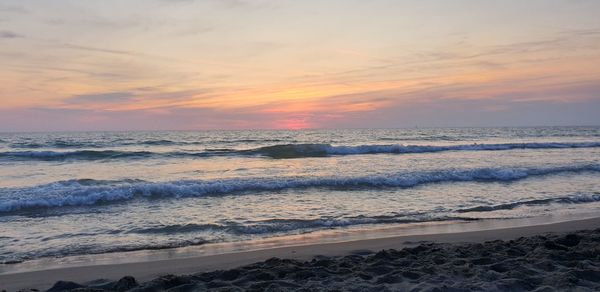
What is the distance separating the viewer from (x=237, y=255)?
6.67 m

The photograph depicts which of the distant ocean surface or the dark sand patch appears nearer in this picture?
the dark sand patch

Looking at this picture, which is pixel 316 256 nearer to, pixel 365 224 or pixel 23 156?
pixel 365 224

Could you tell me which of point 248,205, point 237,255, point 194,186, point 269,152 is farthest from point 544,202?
point 269,152

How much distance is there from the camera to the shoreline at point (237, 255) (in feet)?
18.8

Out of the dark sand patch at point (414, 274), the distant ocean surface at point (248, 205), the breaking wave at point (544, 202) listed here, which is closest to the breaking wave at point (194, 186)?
the distant ocean surface at point (248, 205)

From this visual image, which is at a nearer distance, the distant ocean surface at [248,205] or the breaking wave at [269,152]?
the distant ocean surface at [248,205]

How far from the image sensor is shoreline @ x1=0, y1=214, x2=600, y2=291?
5.74 meters

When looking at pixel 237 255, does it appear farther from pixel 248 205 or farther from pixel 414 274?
pixel 248 205

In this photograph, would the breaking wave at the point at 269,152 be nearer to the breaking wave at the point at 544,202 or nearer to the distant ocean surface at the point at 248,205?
the distant ocean surface at the point at 248,205

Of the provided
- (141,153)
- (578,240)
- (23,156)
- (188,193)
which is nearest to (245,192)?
(188,193)

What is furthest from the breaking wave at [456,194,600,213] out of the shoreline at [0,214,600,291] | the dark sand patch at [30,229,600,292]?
the dark sand patch at [30,229,600,292]

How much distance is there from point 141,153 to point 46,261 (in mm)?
23806

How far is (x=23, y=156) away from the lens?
2809cm

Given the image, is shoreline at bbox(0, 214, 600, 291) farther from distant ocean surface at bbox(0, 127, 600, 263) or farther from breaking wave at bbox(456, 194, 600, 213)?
breaking wave at bbox(456, 194, 600, 213)
